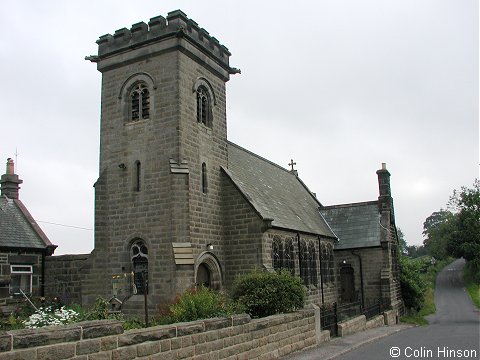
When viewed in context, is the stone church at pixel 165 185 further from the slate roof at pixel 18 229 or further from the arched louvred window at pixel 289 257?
the slate roof at pixel 18 229

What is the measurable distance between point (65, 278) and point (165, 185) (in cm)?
716

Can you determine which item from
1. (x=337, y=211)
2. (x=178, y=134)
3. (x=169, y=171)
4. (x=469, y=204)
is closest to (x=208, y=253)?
(x=169, y=171)

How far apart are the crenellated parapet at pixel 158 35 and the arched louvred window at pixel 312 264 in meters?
11.7

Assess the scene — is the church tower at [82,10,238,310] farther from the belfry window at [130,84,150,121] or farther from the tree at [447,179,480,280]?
the tree at [447,179,480,280]

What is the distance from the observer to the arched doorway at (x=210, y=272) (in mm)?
19859

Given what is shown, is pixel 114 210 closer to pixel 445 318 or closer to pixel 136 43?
pixel 136 43

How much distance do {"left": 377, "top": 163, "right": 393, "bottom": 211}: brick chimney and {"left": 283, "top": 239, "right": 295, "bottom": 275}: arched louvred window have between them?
11692mm

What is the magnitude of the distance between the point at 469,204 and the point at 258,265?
39.8m

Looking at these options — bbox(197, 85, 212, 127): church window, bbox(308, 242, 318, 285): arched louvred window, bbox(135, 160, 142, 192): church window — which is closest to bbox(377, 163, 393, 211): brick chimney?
bbox(308, 242, 318, 285): arched louvred window

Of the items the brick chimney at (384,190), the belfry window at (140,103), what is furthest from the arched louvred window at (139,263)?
the brick chimney at (384,190)

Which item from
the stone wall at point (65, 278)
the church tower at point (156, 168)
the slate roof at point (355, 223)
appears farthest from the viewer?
the slate roof at point (355, 223)

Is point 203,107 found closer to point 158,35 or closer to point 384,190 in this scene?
point 158,35

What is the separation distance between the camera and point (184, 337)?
9.66 metres

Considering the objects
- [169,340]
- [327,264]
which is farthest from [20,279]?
[327,264]
